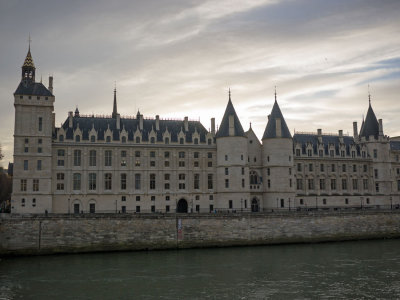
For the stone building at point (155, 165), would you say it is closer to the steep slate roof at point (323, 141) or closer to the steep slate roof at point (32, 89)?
the steep slate roof at point (32, 89)

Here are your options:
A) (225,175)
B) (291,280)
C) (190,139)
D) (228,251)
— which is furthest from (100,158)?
(291,280)

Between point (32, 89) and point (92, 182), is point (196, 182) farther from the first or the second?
point (32, 89)

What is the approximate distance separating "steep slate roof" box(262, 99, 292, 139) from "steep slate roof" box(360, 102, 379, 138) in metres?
Answer: 20.5

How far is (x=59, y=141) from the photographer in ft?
203

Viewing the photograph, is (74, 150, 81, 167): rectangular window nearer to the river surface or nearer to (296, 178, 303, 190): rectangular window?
the river surface

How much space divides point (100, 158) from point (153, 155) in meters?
7.85

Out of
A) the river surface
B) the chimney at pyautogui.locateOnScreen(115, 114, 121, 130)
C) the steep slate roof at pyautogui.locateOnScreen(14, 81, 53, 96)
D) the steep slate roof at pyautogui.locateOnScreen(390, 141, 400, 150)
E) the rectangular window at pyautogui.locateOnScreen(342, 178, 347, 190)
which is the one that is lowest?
the river surface

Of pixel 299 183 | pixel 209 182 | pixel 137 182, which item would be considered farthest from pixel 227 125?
pixel 299 183

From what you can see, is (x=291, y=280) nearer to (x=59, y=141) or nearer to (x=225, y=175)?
(x=225, y=175)

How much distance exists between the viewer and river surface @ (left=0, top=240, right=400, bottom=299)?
1244 inches

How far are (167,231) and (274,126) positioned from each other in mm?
26685

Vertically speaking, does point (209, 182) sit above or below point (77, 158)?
below

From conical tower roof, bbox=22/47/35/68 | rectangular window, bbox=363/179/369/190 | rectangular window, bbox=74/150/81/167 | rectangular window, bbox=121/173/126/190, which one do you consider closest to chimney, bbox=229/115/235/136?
rectangular window, bbox=121/173/126/190

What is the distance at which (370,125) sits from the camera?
8131 centimetres
